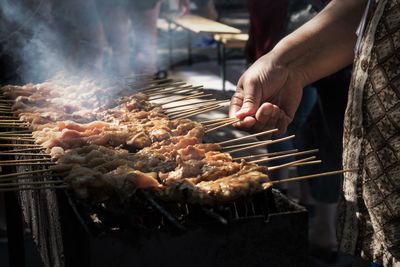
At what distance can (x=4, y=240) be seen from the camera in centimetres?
617

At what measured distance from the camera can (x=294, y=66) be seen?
392cm

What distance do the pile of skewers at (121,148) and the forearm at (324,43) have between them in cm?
58

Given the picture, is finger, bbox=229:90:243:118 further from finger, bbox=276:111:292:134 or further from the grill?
the grill

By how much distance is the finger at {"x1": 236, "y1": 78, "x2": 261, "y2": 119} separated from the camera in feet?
12.2

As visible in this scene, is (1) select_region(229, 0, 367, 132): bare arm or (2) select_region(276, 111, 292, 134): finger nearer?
(1) select_region(229, 0, 367, 132): bare arm

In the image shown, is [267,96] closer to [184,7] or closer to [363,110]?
[363,110]

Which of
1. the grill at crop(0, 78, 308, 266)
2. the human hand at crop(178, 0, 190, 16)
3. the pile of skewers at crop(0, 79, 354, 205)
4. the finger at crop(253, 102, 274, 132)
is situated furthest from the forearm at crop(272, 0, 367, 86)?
the human hand at crop(178, 0, 190, 16)

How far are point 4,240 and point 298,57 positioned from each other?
383cm

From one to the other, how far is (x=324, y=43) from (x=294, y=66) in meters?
0.27

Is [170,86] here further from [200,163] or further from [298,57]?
[200,163]

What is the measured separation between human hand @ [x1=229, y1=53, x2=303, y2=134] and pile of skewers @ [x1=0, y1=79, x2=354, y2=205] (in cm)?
16

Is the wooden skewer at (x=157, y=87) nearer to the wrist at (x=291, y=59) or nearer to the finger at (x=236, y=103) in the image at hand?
the finger at (x=236, y=103)

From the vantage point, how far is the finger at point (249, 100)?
3707mm

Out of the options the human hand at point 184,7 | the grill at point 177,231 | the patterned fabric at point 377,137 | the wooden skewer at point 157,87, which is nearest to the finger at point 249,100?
the patterned fabric at point 377,137
